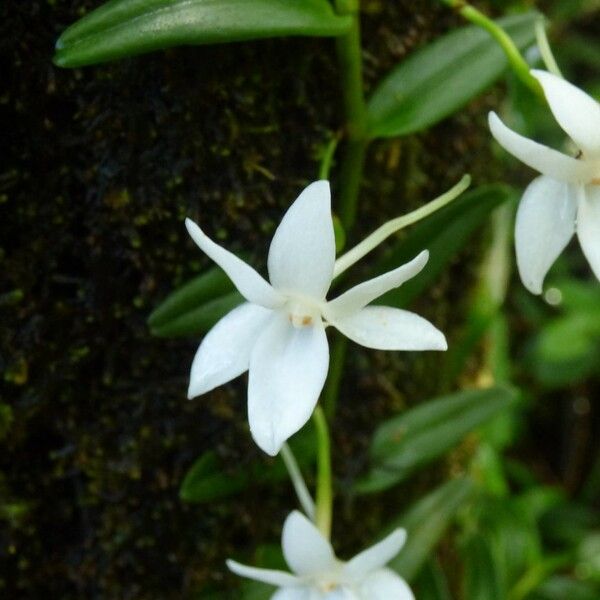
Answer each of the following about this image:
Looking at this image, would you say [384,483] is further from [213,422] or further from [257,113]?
[257,113]

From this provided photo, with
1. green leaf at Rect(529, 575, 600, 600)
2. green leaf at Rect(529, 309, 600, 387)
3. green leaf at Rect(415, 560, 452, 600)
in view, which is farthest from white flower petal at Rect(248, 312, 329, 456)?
green leaf at Rect(529, 309, 600, 387)

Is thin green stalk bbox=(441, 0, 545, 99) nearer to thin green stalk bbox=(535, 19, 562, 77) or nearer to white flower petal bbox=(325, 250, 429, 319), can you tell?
thin green stalk bbox=(535, 19, 562, 77)

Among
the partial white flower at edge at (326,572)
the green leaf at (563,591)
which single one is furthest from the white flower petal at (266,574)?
the green leaf at (563,591)

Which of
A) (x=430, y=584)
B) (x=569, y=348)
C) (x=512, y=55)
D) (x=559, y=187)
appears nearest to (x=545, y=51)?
(x=512, y=55)

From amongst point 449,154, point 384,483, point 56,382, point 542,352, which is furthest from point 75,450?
point 542,352

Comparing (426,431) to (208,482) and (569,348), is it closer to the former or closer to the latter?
(208,482)
